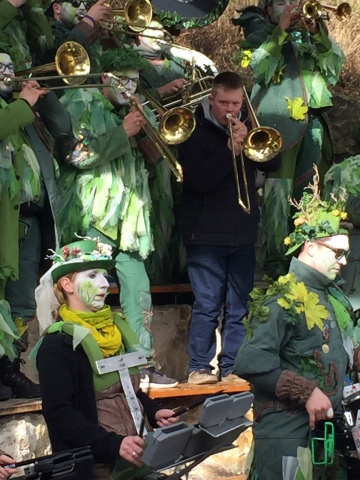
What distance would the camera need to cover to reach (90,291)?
5934 millimetres

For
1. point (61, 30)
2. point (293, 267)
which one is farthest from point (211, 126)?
point (293, 267)

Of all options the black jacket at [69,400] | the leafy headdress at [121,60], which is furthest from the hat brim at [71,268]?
the leafy headdress at [121,60]

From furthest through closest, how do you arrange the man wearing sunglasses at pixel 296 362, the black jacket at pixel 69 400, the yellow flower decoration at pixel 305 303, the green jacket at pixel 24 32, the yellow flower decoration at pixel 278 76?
the yellow flower decoration at pixel 278 76, the green jacket at pixel 24 32, the yellow flower decoration at pixel 305 303, the man wearing sunglasses at pixel 296 362, the black jacket at pixel 69 400

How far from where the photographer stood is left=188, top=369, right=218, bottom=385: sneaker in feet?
25.2

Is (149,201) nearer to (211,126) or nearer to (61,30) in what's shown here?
(211,126)

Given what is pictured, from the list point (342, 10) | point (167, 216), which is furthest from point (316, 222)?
point (342, 10)

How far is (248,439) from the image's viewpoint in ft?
25.7

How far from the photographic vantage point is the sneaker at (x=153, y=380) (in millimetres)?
7531

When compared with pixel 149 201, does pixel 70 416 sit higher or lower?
lower

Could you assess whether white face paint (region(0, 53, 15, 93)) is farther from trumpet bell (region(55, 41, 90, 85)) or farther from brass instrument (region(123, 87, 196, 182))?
brass instrument (region(123, 87, 196, 182))

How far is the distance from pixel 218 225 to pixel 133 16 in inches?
51.7

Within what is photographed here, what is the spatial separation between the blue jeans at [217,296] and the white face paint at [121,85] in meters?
0.92

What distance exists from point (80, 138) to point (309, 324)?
5.79 feet

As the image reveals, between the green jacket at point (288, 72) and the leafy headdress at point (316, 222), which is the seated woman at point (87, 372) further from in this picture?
the green jacket at point (288, 72)
